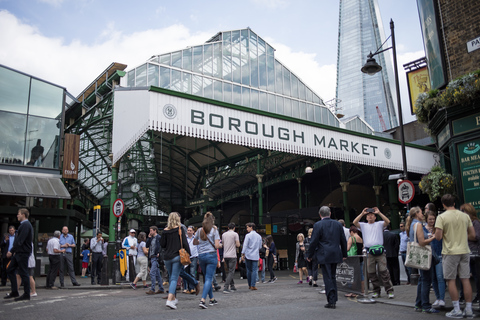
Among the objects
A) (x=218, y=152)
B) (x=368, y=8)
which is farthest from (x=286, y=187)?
(x=368, y=8)

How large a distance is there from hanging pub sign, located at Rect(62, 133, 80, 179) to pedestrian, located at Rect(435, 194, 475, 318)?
59.6 feet

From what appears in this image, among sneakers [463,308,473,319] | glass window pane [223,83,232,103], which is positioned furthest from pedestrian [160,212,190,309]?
glass window pane [223,83,232,103]

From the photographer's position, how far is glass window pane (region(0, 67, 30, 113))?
762 inches

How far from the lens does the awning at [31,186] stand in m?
17.8

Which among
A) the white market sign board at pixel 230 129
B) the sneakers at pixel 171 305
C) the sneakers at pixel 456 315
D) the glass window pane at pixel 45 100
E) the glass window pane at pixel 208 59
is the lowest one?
the sneakers at pixel 456 315

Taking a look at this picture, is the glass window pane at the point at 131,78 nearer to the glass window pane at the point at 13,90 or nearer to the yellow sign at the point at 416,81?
the glass window pane at the point at 13,90

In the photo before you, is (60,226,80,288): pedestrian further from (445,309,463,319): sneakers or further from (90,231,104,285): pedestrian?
(445,309,463,319): sneakers

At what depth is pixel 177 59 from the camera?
77.5ft

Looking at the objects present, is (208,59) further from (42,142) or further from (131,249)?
(131,249)

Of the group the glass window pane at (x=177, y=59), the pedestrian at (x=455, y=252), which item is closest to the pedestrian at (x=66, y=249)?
the pedestrian at (x=455, y=252)

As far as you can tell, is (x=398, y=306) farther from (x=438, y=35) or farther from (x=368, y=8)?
(x=368, y=8)

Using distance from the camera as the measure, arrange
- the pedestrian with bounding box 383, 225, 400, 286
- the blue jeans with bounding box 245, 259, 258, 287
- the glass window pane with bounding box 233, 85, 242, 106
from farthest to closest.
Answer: the glass window pane with bounding box 233, 85, 242, 106, the pedestrian with bounding box 383, 225, 400, 286, the blue jeans with bounding box 245, 259, 258, 287

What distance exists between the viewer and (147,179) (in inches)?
1455

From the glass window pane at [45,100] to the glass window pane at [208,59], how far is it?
7.89m
